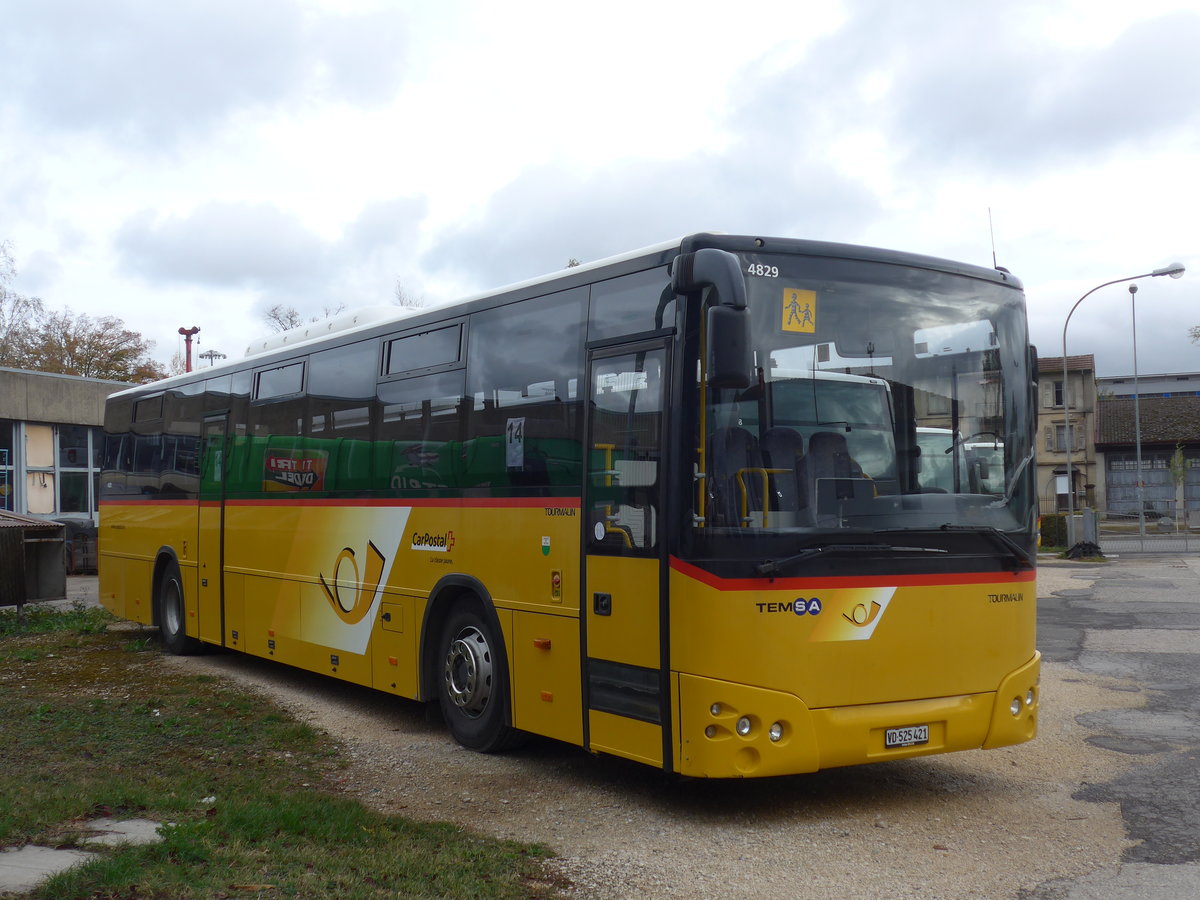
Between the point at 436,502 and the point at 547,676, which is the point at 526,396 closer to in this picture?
the point at 436,502

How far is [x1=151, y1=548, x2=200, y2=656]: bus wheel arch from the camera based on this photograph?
14.3 m

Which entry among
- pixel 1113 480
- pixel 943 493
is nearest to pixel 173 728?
pixel 943 493

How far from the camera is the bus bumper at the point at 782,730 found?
641cm

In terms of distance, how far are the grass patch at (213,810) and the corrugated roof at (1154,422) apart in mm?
63539

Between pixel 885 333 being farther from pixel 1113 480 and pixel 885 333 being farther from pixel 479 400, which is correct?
pixel 1113 480

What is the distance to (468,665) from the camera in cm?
863

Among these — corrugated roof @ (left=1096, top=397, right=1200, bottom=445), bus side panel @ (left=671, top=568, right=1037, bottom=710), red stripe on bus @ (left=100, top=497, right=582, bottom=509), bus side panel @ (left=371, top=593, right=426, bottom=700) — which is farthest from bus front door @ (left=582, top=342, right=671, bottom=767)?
corrugated roof @ (left=1096, top=397, right=1200, bottom=445)

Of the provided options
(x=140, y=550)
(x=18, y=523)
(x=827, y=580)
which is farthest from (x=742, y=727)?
(x=18, y=523)

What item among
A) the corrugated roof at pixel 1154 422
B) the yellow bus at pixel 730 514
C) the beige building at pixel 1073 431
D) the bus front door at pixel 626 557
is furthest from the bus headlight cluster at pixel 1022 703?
the corrugated roof at pixel 1154 422

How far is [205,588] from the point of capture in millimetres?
13562

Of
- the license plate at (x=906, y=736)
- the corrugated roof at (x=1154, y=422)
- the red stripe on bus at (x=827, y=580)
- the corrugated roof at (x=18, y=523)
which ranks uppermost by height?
the corrugated roof at (x=1154, y=422)

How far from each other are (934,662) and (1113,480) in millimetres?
65007

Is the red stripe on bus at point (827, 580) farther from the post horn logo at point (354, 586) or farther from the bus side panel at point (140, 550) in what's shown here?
the bus side panel at point (140, 550)

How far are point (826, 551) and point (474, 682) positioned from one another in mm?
3116
